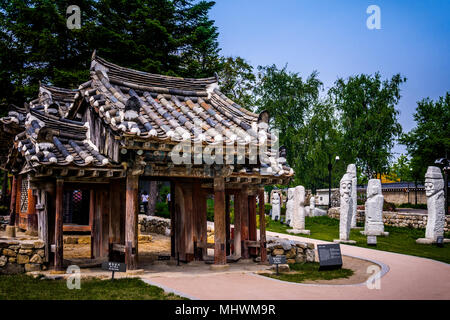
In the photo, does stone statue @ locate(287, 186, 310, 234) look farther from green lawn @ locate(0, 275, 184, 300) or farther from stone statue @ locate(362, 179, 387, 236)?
green lawn @ locate(0, 275, 184, 300)

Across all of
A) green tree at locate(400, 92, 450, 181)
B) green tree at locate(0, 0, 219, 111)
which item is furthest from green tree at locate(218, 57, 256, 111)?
green tree at locate(400, 92, 450, 181)

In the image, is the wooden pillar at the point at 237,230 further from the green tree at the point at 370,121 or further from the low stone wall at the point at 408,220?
the green tree at the point at 370,121

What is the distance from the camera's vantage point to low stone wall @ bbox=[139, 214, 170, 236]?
25.1m

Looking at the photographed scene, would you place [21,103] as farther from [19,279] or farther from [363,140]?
[363,140]

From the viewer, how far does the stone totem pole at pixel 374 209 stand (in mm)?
24062

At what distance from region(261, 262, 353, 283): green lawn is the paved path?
77cm

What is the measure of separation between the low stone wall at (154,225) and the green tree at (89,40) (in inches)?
372

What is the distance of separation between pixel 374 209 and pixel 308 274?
12.9 meters

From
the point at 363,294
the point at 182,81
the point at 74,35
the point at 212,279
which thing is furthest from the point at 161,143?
the point at 74,35

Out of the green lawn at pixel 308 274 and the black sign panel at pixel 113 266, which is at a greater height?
the black sign panel at pixel 113 266

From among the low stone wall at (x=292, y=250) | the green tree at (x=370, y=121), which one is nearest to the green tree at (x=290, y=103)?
the green tree at (x=370, y=121)

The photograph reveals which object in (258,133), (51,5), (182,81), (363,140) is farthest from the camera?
(363,140)
